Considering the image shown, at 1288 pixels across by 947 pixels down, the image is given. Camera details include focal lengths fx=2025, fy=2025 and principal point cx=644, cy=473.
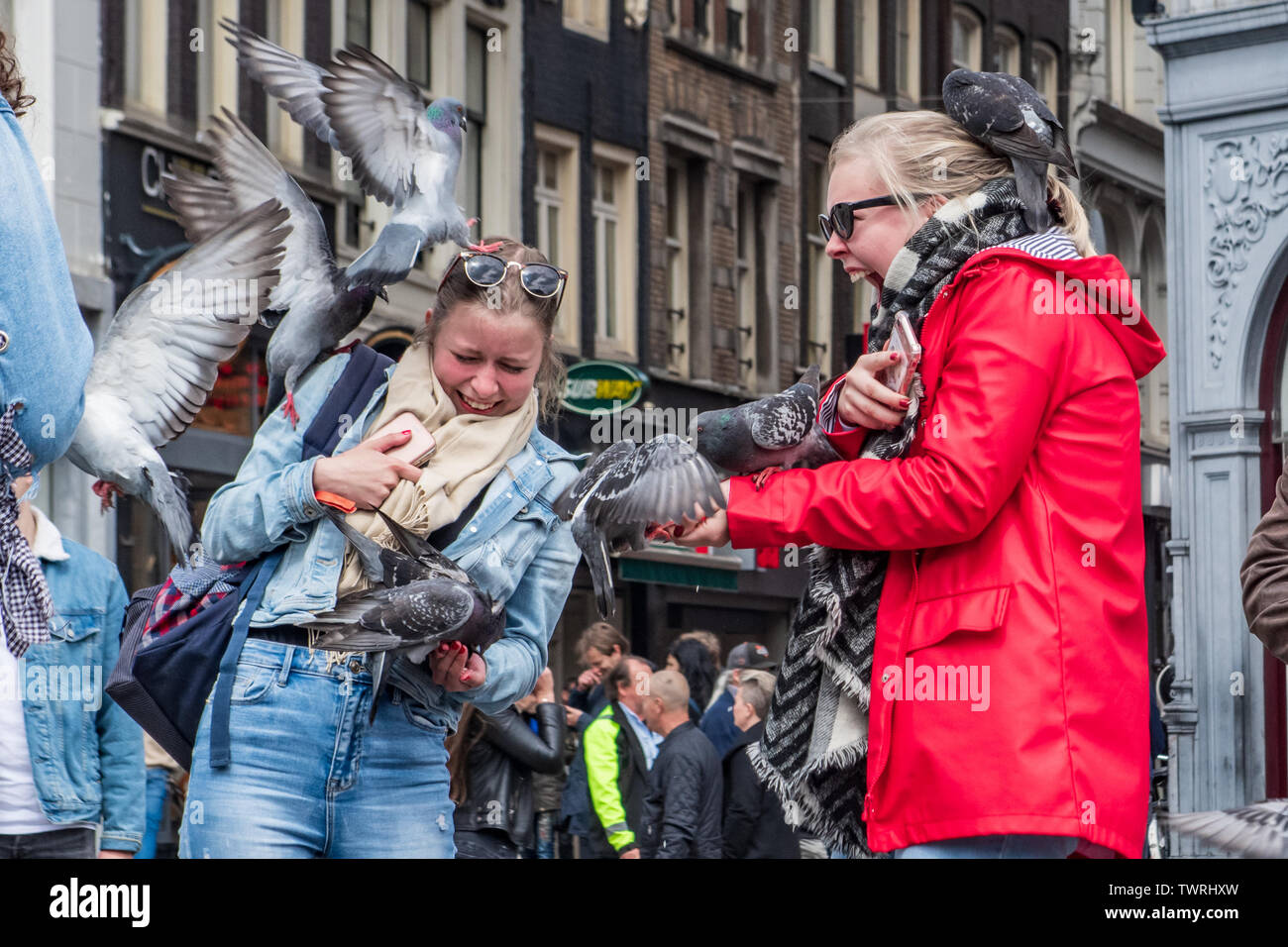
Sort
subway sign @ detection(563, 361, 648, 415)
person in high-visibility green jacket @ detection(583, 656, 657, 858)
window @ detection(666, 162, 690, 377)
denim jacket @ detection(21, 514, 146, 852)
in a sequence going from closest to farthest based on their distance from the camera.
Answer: denim jacket @ detection(21, 514, 146, 852) → person in high-visibility green jacket @ detection(583, 656, 657, 858) → subway sign @ detection(563, 361, 648, 415) → window @ detection(666, 162, 690, 377)

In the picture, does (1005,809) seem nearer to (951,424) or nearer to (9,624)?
(951,424)

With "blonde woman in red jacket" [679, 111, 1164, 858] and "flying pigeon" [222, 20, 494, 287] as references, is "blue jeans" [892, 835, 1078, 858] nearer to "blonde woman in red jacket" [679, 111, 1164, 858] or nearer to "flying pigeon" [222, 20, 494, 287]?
"blonde woman in red jacket" [679, 111, 1164, 858]

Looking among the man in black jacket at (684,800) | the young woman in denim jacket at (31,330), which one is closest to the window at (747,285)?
the man in black jacket at (684,800)

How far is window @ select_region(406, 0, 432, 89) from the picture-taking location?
16.2 meters

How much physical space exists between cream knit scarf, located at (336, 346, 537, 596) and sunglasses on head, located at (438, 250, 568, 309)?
0.64 ft

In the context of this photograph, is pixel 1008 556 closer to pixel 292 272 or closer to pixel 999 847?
pixel 999 847

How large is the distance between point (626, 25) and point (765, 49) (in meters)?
2.01

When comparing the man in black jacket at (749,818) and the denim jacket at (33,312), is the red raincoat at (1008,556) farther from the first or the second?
the man in black jacket at (749,818)

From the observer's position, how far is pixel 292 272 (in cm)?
412

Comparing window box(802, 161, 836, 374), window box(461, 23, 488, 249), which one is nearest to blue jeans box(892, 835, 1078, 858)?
window box(461, 23, 488, 249)

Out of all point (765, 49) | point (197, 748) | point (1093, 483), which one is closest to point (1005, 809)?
point (1093, 483)

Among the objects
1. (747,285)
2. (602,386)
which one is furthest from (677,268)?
(602,386)

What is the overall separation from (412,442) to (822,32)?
1796 cm
